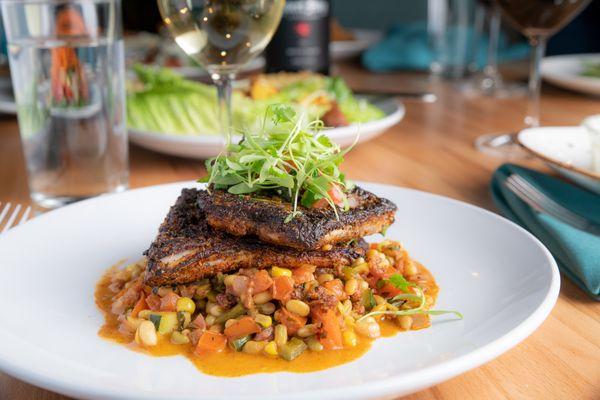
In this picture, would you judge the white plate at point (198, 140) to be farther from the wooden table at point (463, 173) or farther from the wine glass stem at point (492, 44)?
the wine glass stem at point (492, 44)

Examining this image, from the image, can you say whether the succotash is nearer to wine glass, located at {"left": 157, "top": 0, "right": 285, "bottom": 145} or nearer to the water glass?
wine glass, located at {"left": 157, "top": 0, "right": 285, "bottom": 145}

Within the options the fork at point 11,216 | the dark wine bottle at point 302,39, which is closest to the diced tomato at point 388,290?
the fork at point 11,216

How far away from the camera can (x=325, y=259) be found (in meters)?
1.68

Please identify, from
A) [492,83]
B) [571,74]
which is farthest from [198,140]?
[571,74]

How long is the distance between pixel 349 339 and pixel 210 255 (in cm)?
38

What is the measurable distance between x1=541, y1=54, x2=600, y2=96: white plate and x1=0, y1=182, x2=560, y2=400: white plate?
236 centimetres

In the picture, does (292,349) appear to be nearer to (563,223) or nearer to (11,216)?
(563,223)

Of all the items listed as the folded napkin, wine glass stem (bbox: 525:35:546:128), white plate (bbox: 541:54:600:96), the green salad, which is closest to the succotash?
the green salad

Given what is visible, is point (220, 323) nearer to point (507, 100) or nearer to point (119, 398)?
point (119, 398)

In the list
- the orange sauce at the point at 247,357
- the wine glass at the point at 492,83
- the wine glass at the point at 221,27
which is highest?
the wine glass at the point at 221,27

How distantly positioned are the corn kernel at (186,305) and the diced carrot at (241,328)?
12 cm

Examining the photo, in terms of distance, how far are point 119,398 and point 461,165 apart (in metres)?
2.15

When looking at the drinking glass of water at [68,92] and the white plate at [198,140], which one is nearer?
the drinking glass of water at [68,92]

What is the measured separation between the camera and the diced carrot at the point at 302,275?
1.63 meters
